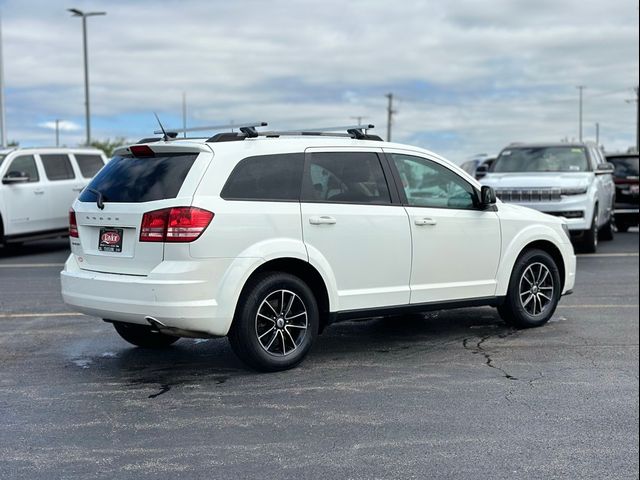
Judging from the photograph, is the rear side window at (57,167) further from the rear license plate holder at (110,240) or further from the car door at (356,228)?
the car door at (356,228)

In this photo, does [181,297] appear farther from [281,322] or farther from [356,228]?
[356,228]

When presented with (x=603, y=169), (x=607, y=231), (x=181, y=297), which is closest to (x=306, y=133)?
(x=181, y=297)

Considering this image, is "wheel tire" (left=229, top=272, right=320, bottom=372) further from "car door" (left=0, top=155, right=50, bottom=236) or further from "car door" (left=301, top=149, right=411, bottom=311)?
"car door" (left=0, top=155, right=50, bottom=236)

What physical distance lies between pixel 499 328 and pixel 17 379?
4.33 meters

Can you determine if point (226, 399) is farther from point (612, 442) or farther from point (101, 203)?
point (612, 442)

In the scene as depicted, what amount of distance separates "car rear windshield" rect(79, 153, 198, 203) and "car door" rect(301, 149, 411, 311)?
978mm

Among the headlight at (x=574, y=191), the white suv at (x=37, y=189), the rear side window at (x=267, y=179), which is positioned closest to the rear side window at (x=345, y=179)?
the rear side window at (x=267, y=179)

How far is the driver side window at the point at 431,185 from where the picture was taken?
7.66 meters

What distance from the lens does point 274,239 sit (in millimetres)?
6621

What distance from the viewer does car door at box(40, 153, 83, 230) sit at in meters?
17.0

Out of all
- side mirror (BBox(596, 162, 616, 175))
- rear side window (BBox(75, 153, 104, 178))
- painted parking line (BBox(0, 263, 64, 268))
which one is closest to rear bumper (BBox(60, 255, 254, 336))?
painted parking line (BBox(0, 263, 64, 268))

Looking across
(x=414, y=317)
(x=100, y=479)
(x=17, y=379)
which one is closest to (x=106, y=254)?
(x=17, y=379)

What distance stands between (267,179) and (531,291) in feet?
10.0

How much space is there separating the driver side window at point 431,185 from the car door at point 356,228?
263mm
